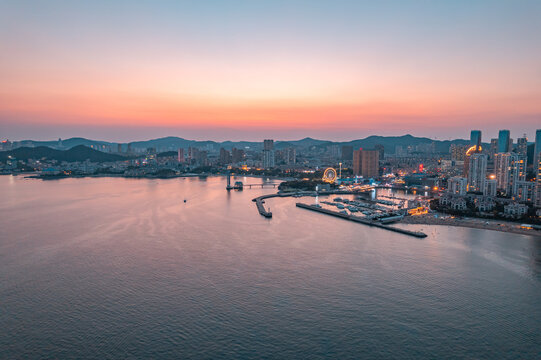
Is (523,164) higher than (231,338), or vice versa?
(523,164)

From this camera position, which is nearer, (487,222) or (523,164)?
(487,222)

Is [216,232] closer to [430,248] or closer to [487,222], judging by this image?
[430,248]

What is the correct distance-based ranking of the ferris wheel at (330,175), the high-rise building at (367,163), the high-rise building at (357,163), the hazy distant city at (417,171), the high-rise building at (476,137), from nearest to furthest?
1. the hazy distant city at (417,171)
2. the ferris wheel at (330,175)
3. the high-rise building at (367,163)
4. the high-rise building at (357,163)
5. the high-rise building at (476,137)

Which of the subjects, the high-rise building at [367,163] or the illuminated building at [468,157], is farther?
the high-rise building at [367,163]

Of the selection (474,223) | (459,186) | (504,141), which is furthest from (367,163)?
(474,223)

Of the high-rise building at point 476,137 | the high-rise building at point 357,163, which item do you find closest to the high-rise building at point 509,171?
the high-rise building at point 357,163

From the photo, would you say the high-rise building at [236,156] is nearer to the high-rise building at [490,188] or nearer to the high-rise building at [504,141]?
the high-rise building at [504,141]

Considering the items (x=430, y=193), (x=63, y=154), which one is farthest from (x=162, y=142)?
(x=430, y=193)
